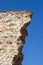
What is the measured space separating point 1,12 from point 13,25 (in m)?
0.75

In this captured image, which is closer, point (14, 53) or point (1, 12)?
point (14, 53)

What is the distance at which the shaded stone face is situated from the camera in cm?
1073

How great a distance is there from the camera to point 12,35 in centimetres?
1096

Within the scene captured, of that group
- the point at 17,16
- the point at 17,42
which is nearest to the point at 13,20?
the point at 17,16

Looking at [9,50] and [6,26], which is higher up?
[6,26]

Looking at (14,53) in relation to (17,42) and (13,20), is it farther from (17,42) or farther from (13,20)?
(13,20)

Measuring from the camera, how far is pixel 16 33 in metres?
11.0

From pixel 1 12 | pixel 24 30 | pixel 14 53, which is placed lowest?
pixel 14 53

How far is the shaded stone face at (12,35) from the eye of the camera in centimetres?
1073

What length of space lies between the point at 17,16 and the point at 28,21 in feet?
1.46

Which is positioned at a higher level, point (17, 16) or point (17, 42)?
point (17, 16)

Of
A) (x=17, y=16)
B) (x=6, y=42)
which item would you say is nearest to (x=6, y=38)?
(x=6, y=42)

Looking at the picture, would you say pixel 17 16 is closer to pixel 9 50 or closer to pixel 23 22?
pixel 23 22

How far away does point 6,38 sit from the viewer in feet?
36.1
